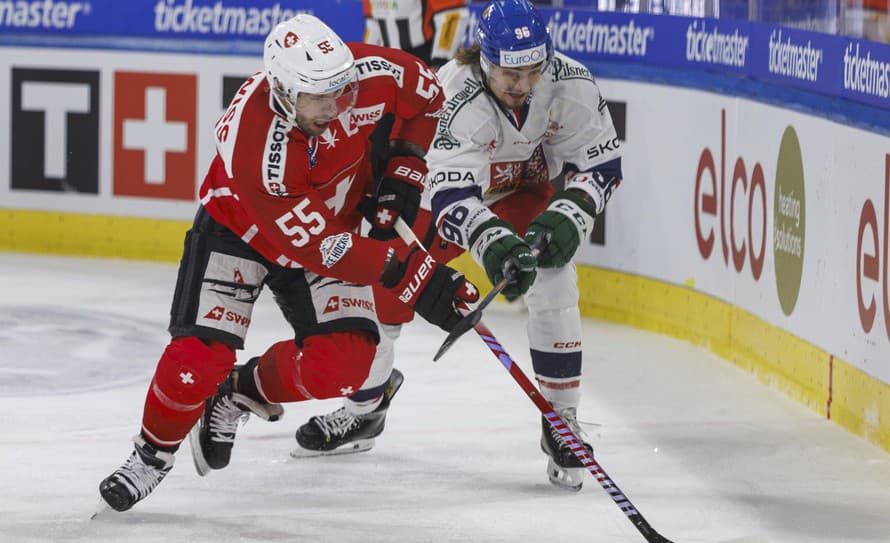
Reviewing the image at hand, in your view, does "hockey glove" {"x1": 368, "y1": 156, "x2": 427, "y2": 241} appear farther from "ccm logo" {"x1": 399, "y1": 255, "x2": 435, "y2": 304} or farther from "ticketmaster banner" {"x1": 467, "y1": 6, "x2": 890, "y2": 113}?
"ticketmaster banner" {"x1": 467, "y1": 6, "x2": 890, "y2": 113}

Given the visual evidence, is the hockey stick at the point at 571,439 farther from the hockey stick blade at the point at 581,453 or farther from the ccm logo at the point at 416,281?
the ccm logo at the point at 416,281

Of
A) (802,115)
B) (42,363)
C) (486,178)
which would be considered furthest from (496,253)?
(42,363)

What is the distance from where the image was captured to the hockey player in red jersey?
138 inches

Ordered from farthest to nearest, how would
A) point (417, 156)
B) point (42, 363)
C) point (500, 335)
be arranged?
point (500, 335), point (42, 363), point (417, 156)

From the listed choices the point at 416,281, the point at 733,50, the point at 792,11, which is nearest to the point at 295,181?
the point at 416,281

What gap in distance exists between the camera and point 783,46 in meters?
5.19

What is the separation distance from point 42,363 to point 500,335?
166 centimetres

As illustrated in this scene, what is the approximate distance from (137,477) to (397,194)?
3.01ft

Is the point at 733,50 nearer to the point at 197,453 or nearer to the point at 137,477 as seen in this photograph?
the point at 197,453

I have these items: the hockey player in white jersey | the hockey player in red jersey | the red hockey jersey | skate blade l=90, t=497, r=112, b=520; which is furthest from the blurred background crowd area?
skate blade l=90, t=497, r=112, b=520

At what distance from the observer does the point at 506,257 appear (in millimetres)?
3725

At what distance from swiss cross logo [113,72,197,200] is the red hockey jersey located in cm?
339

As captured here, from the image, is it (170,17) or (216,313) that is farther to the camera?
(170,17)

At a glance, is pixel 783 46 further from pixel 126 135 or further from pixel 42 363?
pixel 126 135
